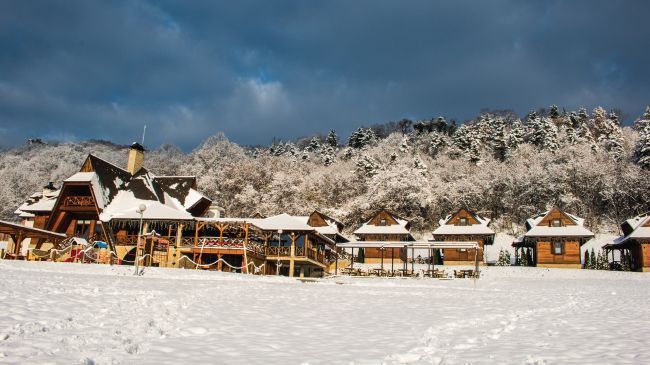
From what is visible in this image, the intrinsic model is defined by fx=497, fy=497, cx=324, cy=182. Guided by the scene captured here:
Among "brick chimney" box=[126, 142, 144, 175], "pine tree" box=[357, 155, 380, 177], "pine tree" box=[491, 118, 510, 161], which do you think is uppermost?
"pine tree" box=[491, 118, 510, 161]

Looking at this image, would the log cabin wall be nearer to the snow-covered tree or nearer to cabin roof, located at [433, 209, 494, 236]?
cabin roof, located at [433, 209, 494, 236]

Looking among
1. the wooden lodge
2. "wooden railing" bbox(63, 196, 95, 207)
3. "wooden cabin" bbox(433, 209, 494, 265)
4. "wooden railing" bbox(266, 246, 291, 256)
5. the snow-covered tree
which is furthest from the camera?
the snow-covered tree

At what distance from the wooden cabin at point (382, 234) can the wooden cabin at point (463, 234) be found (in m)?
3.95

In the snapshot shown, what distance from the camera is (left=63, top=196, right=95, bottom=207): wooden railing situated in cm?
3834

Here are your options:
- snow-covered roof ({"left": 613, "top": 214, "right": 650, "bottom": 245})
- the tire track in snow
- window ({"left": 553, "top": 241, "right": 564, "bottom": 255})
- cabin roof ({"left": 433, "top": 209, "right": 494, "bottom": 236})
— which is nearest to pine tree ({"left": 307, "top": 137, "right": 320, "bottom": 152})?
cabin roof ({"left": 433, "top": 209, "right": 494, "bottom": 236})

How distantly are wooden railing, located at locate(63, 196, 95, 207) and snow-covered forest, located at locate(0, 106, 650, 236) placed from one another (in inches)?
1247

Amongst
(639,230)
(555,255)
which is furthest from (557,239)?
(639,230)

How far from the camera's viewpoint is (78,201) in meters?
38.5

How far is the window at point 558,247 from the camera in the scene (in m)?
49.0

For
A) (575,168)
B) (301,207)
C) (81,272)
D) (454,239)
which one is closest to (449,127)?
(575,168)

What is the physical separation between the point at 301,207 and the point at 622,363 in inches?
2511

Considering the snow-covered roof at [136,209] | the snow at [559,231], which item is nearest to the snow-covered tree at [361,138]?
the snow at [559,231]

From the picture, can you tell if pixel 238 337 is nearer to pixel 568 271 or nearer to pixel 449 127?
pixel 568 271

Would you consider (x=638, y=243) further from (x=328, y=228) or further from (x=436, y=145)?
(x=436, y=145)
